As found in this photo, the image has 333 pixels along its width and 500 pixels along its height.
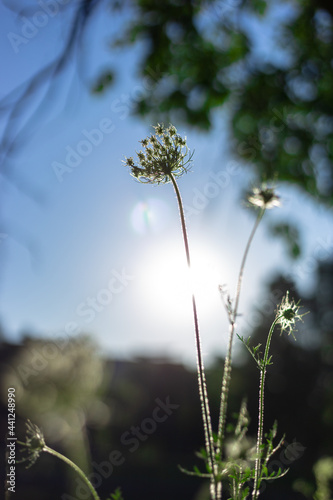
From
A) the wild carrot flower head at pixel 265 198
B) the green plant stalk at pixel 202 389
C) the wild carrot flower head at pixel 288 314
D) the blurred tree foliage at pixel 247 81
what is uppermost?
the blurred tree foliage at pixel 247 81

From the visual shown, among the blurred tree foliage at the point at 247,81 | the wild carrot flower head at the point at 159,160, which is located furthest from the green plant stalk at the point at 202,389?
the blurred tree foliage at the point at 247,81

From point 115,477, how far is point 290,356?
13.5m

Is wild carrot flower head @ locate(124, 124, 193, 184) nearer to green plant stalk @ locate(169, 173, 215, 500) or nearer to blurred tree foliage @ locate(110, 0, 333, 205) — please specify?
green plant stalk @ locate(169, 173, 215, 500)

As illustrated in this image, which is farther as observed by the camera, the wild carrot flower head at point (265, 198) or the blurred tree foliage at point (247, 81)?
the blurred tree foliage at point (247, 81)

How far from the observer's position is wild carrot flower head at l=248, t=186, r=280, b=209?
3.85ft

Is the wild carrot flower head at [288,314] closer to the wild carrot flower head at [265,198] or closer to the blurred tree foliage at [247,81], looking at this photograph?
the wild carrot flower head at [265,198]

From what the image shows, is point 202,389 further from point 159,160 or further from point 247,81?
point 247,81

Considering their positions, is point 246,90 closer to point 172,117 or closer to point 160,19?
point 172,117

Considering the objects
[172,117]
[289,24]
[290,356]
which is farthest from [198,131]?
[290,356]

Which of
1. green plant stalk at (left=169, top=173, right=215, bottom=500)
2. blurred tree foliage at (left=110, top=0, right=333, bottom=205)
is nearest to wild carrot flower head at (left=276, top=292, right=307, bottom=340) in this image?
green plant stalk at (left=169, top=173, right=215, bottom=500)

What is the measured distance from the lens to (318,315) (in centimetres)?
2997

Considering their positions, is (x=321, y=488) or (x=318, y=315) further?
(x=318, y=315)

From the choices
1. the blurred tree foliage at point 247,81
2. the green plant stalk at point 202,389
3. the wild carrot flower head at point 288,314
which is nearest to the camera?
the green plant stalk at point 202,389

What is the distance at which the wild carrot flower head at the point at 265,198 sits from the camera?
117cm
